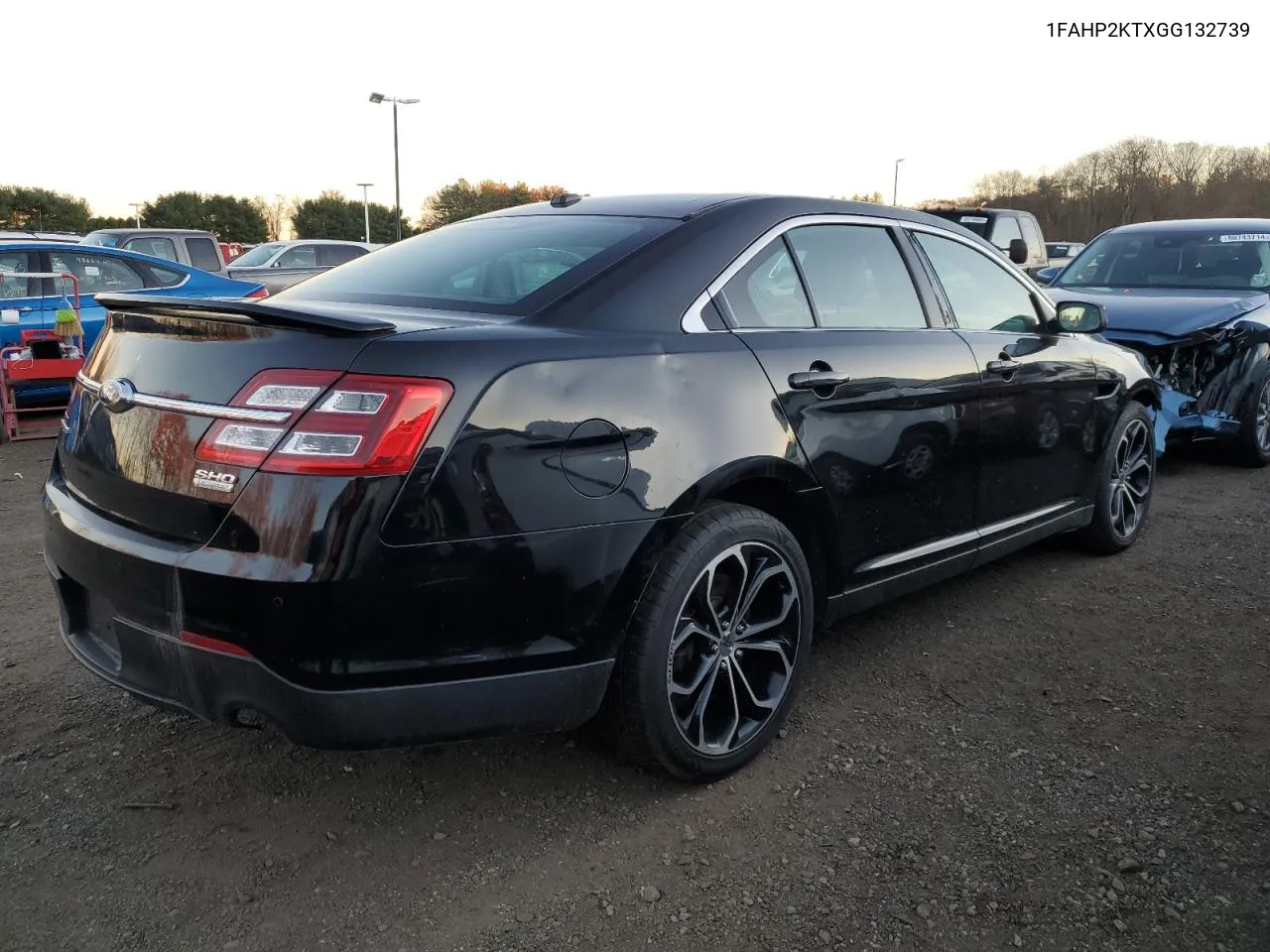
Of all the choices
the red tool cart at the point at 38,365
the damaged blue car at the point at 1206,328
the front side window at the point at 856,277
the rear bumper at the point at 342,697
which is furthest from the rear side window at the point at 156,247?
the rear bumper at the point at 342,697

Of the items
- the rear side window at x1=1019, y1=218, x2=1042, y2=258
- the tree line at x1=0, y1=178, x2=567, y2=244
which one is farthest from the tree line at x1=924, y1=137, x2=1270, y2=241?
the rear side window at x1=1019, y1=218, x2=1042, y2=258

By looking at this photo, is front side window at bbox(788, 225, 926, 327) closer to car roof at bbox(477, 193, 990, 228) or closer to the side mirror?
car roof at bbox(477, 193, 990, 228)

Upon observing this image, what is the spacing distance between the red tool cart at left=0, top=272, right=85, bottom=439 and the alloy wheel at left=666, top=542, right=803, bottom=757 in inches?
260

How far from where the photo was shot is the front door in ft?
12.2

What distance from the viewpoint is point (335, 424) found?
2.08m

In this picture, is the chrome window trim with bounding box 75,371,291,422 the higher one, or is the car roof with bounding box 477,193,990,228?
the car roof with bounding box 477,193,990,228

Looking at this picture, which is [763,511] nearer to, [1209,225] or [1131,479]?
[1131,479]

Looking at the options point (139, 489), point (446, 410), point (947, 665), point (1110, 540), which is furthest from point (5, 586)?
point (1110, 540)

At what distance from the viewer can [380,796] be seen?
8.88 feet

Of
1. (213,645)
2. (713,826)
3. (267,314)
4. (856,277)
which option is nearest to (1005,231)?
(856,277)

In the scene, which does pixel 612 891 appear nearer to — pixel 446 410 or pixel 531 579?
pixel 531 579

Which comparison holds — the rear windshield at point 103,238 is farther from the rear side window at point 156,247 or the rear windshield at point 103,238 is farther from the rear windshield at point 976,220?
the rear windshield at point 976,220

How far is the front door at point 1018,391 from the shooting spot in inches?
146

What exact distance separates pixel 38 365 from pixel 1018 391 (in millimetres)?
7157
